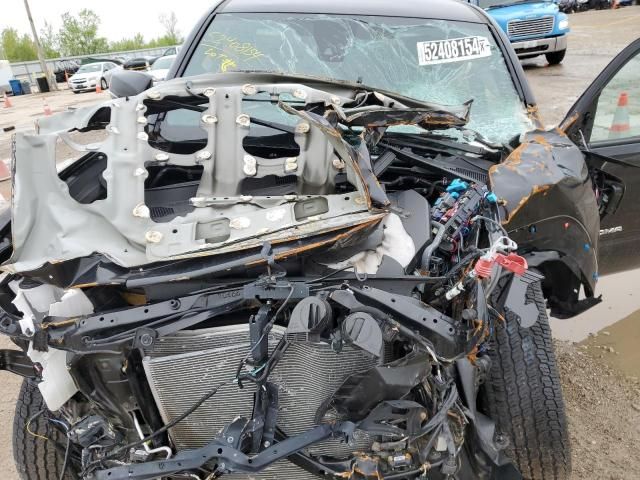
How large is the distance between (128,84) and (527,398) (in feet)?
7.34

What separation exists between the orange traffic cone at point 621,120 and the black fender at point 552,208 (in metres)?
0.84

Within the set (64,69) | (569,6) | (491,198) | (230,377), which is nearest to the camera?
(230,377)

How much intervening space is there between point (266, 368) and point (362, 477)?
558 millimetres

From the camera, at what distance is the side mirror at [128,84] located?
8.59 ft

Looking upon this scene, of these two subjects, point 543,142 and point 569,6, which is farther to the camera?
point 569,6

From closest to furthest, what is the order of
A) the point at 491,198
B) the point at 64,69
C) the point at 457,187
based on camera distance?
the point at 491,198, the point at 457,187, the point at 64,69

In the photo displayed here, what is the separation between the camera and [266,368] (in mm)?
1531

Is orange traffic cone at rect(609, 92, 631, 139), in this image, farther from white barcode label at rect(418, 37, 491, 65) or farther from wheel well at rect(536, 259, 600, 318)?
wheel well at rect(536, 259, 600, 318)

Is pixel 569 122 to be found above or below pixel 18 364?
above

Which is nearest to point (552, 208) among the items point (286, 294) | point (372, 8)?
point (286, 294)

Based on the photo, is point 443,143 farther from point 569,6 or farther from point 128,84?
point 569,6

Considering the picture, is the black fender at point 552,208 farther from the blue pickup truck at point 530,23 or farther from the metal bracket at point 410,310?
the blue pickup truck at point 530,23

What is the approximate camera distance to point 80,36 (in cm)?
5756

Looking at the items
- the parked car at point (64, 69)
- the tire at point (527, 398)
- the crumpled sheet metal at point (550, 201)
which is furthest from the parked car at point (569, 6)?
the tire at point (527, 398)
